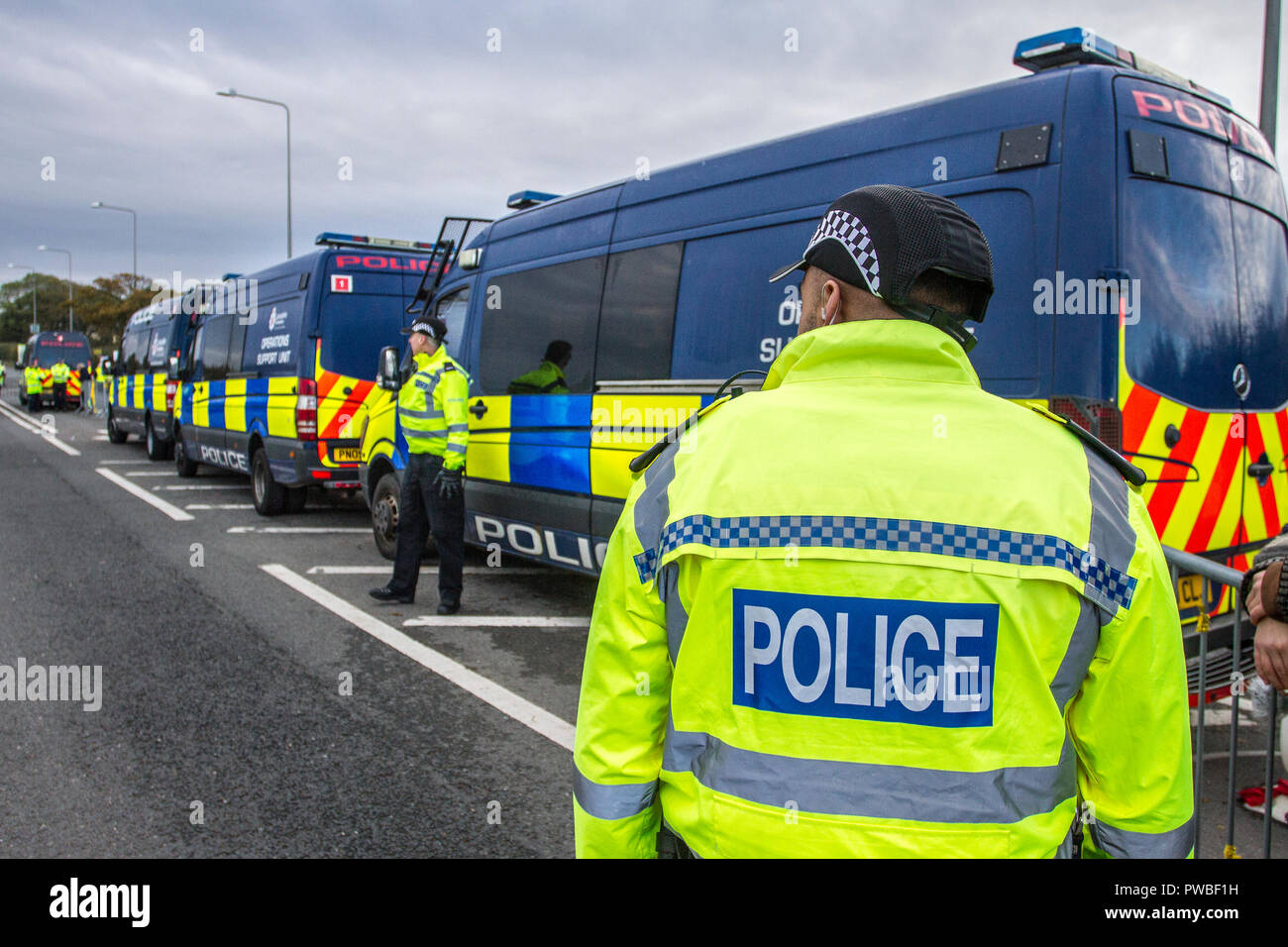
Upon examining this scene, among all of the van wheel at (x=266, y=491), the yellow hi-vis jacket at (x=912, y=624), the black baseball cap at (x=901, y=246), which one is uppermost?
the black baseball cap at (x=901, y=246)

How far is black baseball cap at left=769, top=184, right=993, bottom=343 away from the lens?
4.50ft

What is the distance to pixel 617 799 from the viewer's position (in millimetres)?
1471

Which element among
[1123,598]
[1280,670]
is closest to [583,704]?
[1123,598]

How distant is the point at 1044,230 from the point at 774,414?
9.64 ft

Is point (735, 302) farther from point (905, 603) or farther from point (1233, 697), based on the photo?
point (905, 603)

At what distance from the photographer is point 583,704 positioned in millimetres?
1512

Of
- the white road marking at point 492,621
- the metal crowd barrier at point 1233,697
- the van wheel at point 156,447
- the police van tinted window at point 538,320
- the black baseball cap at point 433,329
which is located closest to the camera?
the metal crowd barrier at point 1233,697

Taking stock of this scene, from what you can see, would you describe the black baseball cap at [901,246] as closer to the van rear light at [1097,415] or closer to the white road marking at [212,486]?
the van rear light at [1097,415]

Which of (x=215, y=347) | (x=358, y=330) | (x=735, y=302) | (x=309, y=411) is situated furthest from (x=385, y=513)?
(x=215, y=347)

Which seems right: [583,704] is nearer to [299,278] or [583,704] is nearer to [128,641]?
[128,641]

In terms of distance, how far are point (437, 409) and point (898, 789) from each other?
5.65 m

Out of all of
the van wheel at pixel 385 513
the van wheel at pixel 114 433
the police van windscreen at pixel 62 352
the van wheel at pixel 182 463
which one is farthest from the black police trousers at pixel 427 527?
the police van windscreen at pixel 62 352

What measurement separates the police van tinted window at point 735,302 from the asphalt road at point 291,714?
6.04ft

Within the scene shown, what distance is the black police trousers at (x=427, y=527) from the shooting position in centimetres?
661
